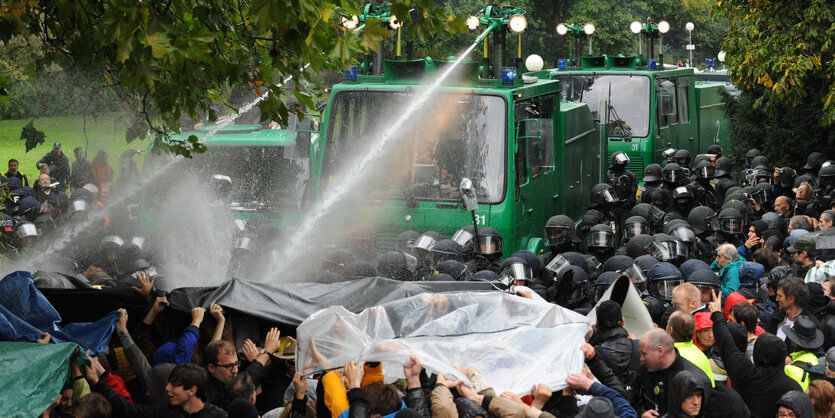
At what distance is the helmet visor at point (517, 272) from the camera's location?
949cm

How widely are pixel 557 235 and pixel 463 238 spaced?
55.9 inches

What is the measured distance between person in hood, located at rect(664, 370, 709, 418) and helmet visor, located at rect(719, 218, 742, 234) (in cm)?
623

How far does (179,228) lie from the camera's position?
12242 millimetres

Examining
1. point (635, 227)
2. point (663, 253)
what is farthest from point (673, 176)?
point (663, 253)

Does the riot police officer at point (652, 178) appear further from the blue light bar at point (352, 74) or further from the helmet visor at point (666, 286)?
the helmet visor at point (666, 286)

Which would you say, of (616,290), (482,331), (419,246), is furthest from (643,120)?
(482,331)

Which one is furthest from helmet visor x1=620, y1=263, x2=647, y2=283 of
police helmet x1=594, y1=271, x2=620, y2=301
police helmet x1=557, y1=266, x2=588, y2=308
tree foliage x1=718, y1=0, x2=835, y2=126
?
tree foliage x1=718, y1=0, x2=835, y2=126

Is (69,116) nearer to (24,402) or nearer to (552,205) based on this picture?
→ (552,205)

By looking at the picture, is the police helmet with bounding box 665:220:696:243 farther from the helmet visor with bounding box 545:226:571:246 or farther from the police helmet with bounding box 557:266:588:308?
the police helmet with bounding box 557:266:588:308

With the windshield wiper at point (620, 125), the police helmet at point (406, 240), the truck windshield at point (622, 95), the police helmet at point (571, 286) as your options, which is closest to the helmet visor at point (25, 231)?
the police helmet at point (406, 240)

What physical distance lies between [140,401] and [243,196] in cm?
608

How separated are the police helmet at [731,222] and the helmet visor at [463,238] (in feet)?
10.7

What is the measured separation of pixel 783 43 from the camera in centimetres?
1334

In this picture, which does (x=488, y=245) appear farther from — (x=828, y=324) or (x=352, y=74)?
(x=828, y=324)
